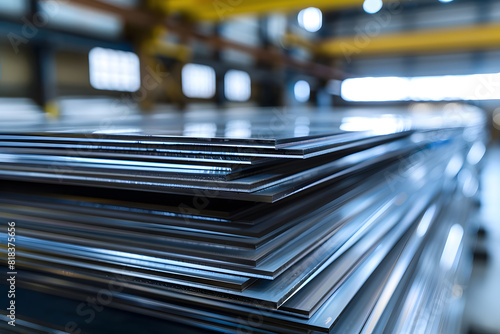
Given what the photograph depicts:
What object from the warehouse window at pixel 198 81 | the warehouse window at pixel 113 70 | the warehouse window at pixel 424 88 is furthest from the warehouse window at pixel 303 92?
the warehouse window at pixel 113 70

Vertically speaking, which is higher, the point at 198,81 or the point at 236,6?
the point at 236,6

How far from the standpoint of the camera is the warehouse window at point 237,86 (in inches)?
256

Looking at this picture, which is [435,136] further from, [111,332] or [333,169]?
[111,332]

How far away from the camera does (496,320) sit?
1.72m

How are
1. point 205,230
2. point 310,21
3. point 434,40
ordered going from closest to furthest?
point 205,230 < point 434,40 < point 310,21

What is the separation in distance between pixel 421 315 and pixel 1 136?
868 millimetres

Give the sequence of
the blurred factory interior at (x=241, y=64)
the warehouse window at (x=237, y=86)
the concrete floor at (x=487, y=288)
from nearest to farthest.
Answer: the concrete floor at (x=487, y=288) → the blurred factory interior at (x=241, y=64) → the warehouse window at (x=237, y=86)

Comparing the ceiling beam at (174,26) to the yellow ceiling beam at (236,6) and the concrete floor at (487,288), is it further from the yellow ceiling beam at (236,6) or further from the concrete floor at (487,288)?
the concrete floor at (487,288)

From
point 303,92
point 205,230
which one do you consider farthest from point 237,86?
point 205,230

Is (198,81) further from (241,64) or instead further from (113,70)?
(113,70)

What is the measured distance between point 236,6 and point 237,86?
252cm

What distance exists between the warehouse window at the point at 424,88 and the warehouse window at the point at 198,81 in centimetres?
371

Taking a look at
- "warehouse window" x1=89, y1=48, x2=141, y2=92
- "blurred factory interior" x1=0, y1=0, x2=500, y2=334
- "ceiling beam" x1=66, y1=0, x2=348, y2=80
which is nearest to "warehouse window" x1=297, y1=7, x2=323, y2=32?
"blurred factory interior" x1=0, y1=0, x2=500, y2=334

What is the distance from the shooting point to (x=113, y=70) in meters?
4.10
